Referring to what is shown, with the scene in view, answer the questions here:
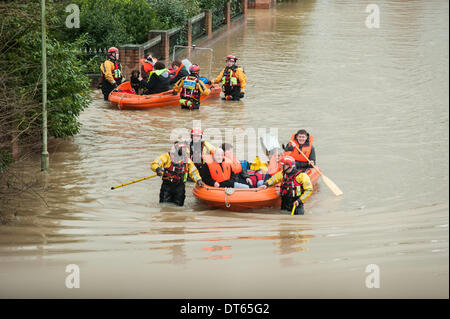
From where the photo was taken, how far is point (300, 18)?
39438 mm

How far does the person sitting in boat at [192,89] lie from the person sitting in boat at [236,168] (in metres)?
7.14

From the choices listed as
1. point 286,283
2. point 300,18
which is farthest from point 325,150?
point 300,18

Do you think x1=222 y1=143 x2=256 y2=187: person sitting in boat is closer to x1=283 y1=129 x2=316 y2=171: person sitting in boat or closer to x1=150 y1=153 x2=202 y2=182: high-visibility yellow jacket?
x1=150 y1=153 x2=202 y2=182: high-visibility yellow jacket

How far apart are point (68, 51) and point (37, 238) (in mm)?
5976

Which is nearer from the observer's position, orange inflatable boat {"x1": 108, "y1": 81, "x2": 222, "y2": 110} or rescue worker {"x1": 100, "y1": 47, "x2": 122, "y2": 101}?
orange inflatable boat {"x1": 108, "y1": 81, "x2": 222, "y2": 110}

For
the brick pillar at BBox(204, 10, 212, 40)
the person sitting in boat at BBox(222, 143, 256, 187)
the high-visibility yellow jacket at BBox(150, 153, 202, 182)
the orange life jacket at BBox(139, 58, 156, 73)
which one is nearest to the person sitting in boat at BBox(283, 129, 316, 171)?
the person sitting in boat at BBox(222, 143, 256, 187)

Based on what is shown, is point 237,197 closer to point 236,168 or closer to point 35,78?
point 236,168

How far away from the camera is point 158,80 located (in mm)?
20844

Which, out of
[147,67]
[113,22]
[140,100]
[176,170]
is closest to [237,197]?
[176,170]

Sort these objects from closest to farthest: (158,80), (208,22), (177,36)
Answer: (158,80) → (177,36) → (208,22)

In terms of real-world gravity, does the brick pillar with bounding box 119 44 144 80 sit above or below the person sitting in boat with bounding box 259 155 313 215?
above

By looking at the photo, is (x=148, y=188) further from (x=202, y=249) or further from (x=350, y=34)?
(x=350, y=34)

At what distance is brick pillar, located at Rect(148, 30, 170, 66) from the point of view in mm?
25375

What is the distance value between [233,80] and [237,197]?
929 centimetres
